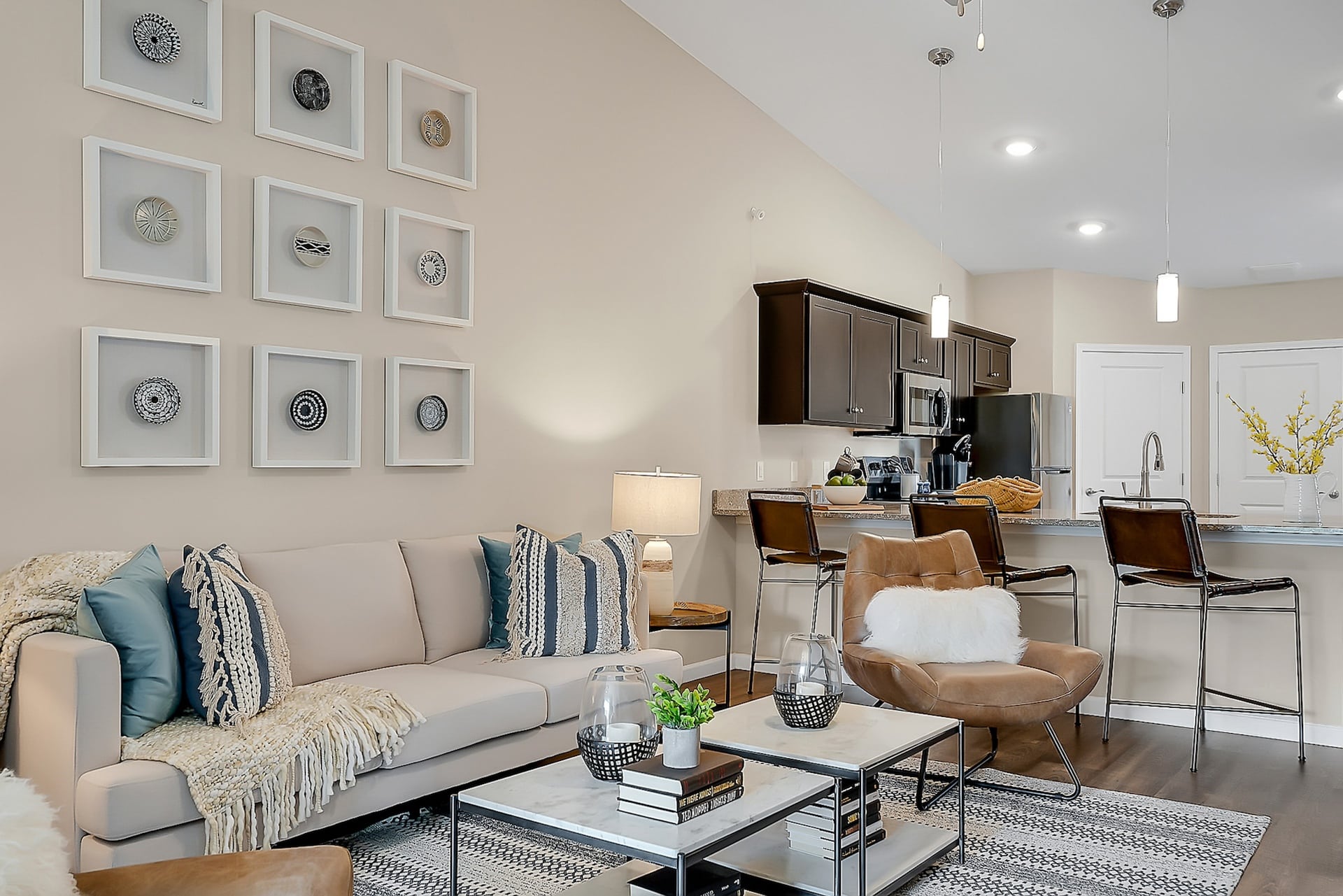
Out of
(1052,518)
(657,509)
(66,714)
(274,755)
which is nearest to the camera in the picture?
(66,714)

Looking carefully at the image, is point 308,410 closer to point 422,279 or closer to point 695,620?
point 422,279

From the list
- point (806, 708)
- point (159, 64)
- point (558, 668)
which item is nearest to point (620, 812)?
point (806, 708)

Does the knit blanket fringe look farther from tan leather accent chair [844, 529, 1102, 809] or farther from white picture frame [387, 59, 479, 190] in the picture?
white picture frame [387, 59, 479, 190]

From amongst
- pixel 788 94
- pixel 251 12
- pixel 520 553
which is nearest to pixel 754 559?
pixel 520 553

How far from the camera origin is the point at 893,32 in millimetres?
4707

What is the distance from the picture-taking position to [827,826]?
264cm

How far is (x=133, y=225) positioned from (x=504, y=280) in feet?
5.04

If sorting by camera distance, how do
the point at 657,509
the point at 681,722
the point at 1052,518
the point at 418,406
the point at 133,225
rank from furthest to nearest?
the point at 1052,518
the point at 657,509
the point at 418,406
the point at 133,225
the point at 681,722

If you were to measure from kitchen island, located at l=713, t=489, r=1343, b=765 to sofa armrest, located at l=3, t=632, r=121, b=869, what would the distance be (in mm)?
3588

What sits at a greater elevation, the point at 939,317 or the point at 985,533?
the point at 939,317

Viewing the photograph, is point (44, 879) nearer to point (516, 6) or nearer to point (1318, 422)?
point (516, 6)

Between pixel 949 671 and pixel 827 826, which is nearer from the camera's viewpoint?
pixel 827 826

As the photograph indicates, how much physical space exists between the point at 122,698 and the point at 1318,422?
8.01 m

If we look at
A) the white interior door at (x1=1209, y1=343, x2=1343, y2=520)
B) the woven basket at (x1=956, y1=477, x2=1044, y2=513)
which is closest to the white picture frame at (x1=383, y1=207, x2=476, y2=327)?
the woven basket at (x1=956, y1=477, x2=1044, y2=513)
